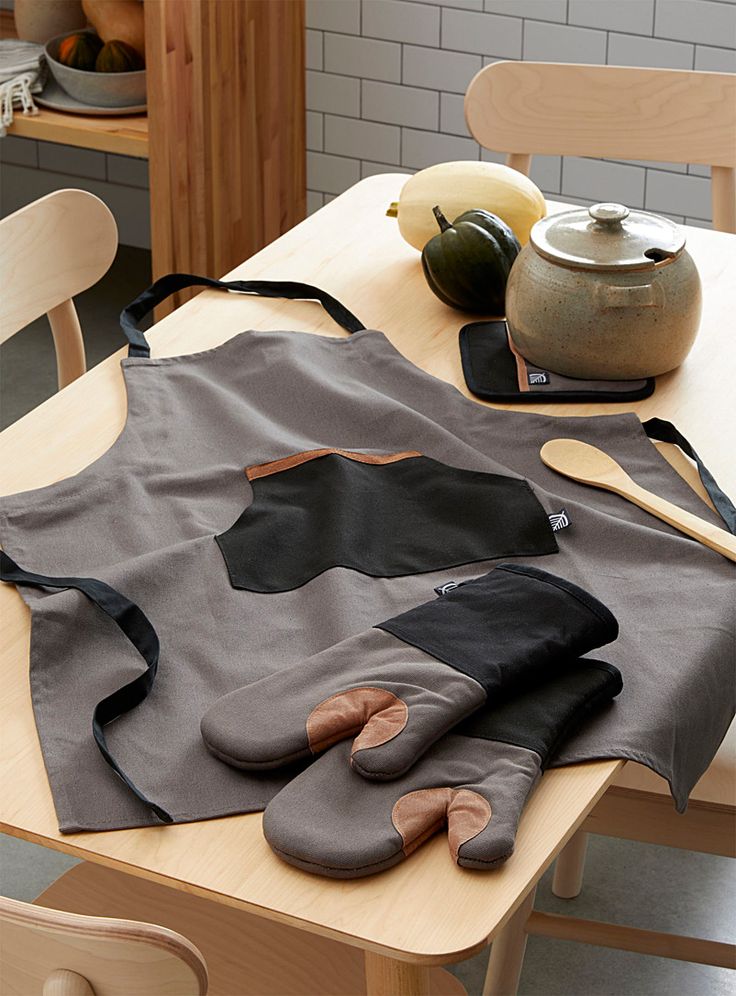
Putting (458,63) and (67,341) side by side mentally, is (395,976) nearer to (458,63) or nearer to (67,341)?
(67,341)

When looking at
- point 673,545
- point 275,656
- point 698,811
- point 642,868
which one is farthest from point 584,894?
point 275,656

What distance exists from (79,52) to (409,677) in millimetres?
2484

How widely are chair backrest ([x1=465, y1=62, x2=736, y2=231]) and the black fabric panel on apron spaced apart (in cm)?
100

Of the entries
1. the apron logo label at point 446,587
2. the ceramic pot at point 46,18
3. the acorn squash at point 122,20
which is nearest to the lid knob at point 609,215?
the apron logo label at point 446,587


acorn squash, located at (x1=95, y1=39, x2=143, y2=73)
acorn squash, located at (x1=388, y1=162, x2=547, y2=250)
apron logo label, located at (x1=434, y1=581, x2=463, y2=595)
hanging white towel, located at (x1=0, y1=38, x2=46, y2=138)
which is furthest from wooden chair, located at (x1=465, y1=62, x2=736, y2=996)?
hanging white towel, located at (x1=0, y1=38, x2=46, y2=138)

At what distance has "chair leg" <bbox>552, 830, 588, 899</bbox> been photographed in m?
1.84

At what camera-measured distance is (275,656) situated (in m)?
1.04

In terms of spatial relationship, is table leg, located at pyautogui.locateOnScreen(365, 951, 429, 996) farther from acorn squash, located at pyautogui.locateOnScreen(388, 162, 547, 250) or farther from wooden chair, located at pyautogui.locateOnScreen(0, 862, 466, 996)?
acorn squash, located at pyautogui.locateOnScreen(388, 162, 547, 250)

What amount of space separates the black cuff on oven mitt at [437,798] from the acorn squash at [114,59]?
2.44 metres

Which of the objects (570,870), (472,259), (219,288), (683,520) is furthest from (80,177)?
(683,520)

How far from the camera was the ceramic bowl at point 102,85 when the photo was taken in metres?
2.98

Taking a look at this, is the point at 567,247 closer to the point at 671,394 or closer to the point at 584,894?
the point at 671,394

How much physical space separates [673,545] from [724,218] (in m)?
1.11

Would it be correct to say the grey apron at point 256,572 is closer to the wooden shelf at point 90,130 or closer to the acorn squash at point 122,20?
the wooden shelf at point 90,130
